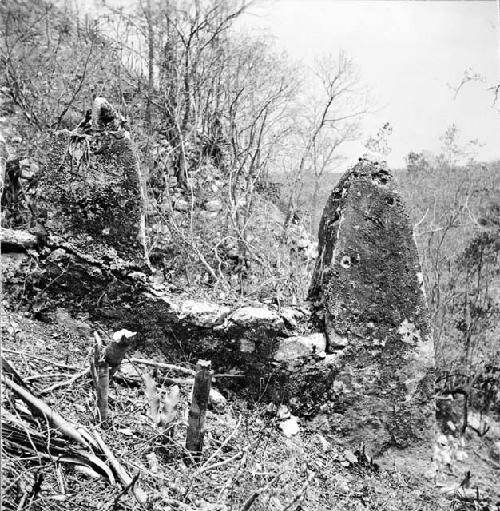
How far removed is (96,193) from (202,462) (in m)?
2.00

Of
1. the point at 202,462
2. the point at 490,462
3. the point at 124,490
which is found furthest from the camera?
the point at 490,462

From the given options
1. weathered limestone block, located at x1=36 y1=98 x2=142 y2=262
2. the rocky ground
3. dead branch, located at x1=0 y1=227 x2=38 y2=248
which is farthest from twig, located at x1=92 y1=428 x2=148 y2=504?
dead branch, located at x1=0 y1=227 x2=38 y2=248

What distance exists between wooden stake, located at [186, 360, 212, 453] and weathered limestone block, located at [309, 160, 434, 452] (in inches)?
46.2

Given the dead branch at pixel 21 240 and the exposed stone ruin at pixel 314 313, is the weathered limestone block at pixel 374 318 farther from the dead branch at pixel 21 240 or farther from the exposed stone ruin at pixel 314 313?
the dead branch at pixel 21 240

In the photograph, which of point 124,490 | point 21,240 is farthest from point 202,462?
point 21,240

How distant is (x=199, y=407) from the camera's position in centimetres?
298

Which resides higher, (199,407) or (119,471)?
(199,407)

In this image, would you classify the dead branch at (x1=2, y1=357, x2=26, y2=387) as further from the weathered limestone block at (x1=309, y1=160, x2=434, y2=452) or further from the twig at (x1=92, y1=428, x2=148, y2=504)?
the weathered limestone block at (x1=309, y1=160, x2=434, y2=452)

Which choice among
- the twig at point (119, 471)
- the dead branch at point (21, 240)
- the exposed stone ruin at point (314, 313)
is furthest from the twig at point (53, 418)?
the dead branch at point (21, 240)

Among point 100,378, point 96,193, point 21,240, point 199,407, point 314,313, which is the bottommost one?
point 199,407

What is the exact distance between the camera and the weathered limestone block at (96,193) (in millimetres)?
4008

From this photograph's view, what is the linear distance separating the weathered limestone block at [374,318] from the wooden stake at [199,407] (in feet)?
3.85

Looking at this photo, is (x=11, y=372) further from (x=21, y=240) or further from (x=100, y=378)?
(x=21, y=240)

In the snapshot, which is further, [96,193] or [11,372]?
[96,193]
